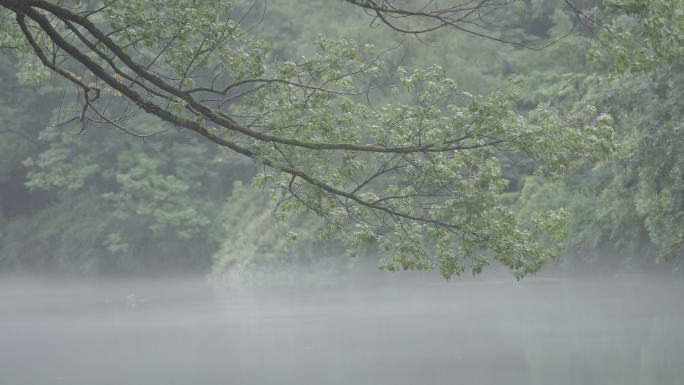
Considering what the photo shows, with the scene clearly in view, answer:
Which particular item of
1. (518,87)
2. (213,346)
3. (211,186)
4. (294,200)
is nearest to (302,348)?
(213,346)

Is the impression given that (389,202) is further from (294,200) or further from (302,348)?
(302,348)

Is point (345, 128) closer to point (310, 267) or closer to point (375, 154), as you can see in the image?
point (375, 154)

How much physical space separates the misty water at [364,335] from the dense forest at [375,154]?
1.41 m

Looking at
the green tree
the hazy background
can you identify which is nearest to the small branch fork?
the green tree

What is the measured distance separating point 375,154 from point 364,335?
8113mm

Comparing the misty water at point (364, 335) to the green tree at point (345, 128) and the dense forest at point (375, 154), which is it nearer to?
the dense forest at point (375, 154)

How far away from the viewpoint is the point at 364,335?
18.6 metres

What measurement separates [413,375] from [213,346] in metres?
5.04

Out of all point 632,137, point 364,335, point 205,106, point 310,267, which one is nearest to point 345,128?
point 205,106

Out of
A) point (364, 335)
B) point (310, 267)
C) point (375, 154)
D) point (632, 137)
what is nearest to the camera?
point (375, 154)

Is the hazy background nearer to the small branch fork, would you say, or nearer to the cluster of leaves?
the cluster of leaves

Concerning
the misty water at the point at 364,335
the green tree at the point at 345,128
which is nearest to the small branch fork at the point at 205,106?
the green tree at the point at 345,128

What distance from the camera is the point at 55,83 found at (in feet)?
116

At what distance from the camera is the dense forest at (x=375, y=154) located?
9.45 metres
